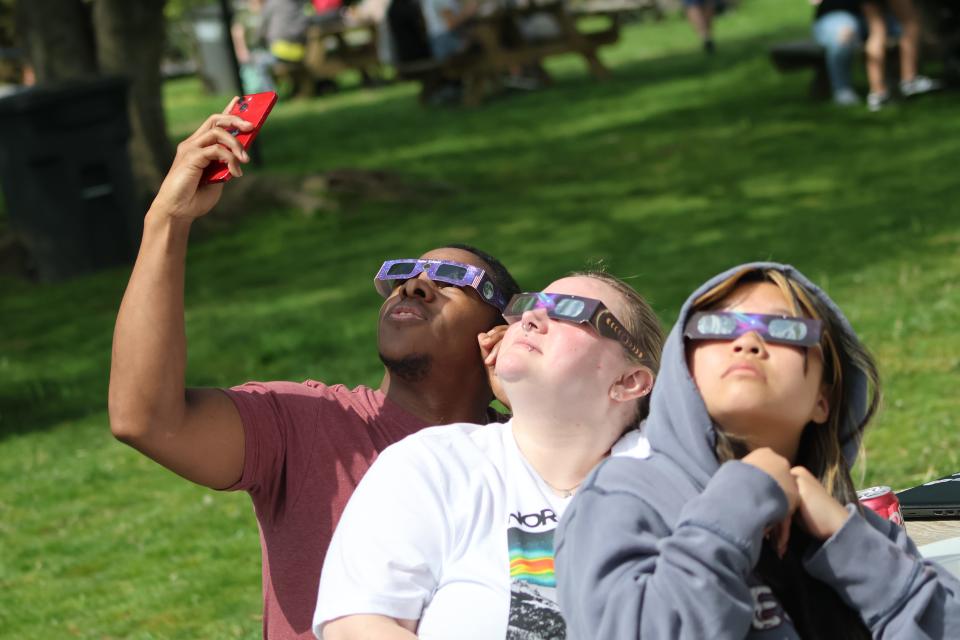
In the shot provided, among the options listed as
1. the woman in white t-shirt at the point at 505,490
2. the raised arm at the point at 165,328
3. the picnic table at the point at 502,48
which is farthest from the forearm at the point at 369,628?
the picnic table at the point at 502,48

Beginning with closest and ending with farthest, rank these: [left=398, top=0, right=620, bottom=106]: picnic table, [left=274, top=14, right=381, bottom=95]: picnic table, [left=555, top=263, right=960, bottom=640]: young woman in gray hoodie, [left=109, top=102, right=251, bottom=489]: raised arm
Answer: [left=555, top=263, right=960, bottom=640]: young woman in gray hoodie, [left=109, top=102, right=251, bottom=489]: raised arm, [left=398, top=0, right=620, bottom=106]: picnic table, [left=274, top=14, right=381, bottom=95]: picnic table

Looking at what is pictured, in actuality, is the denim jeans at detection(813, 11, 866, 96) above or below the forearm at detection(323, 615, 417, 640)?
below

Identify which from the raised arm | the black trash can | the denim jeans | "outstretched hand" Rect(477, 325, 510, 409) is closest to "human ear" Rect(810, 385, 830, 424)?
"outstretched hand" Rect(477, 325, 510, 409)

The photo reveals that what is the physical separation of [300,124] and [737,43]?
234 inches

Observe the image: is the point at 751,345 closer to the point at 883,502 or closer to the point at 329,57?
the point at 883,502

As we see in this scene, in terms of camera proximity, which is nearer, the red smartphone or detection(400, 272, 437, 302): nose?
the red smartphone

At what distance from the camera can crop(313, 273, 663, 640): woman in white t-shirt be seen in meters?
2.51

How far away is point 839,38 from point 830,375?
1081 cm

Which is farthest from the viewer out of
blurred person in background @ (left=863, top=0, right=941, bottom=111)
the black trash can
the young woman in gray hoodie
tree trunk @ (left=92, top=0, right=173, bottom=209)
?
blurred person in background @ (left=863, top=0, right=941, bottom=111)

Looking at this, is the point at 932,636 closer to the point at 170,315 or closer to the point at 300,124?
the point at 170,315

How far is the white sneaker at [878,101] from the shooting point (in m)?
12.8

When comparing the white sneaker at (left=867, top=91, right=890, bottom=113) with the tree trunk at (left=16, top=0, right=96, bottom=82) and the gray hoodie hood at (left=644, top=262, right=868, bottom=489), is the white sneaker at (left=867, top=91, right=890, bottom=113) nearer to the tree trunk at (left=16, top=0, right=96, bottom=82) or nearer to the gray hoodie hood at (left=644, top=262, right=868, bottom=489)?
the tree trunk at (left=16, top=0, right=96, bottom=82)

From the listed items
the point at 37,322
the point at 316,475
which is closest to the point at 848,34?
the point at 37,322


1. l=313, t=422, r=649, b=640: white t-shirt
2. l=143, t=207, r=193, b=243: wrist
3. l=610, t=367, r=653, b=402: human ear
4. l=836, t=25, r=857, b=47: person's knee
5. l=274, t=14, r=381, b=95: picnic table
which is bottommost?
l=274, t=14, r=381, b=95: picnic table
